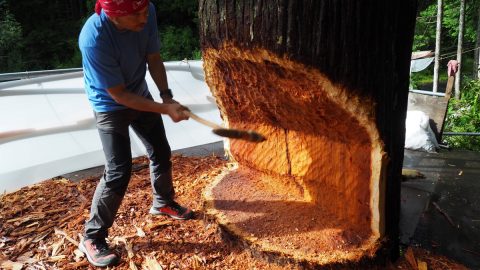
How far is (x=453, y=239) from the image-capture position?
2170 millimetres

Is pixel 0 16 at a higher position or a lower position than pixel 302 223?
higher

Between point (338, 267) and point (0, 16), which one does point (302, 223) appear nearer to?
point (338, 267)

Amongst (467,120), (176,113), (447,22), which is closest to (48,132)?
(176,113)

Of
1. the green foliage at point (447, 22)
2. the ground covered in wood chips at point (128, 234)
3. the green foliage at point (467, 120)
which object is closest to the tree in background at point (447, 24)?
the green foliage at point (447, 22)

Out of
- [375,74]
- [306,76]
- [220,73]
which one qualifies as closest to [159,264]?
[220,73]

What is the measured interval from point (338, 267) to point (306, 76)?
0.89m

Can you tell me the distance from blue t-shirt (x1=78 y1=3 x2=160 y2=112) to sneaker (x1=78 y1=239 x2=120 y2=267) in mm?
753

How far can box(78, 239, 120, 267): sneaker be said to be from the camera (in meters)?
2.07

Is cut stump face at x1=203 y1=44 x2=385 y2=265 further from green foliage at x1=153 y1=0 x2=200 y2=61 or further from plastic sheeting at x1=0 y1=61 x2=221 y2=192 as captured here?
green foliage at x1=153 y1=0 x2=200 y2=61

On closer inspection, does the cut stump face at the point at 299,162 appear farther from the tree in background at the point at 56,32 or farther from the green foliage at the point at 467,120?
the tree in background at the point at 56,32

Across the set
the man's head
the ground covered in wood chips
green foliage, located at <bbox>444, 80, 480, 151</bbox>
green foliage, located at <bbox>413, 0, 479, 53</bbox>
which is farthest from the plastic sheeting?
green foliage, located at <bbox>413, 0, 479, 53</bbox>

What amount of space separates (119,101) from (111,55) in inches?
9.0

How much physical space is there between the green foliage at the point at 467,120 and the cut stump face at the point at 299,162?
3.97m

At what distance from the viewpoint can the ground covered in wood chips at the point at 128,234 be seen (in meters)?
2.02
